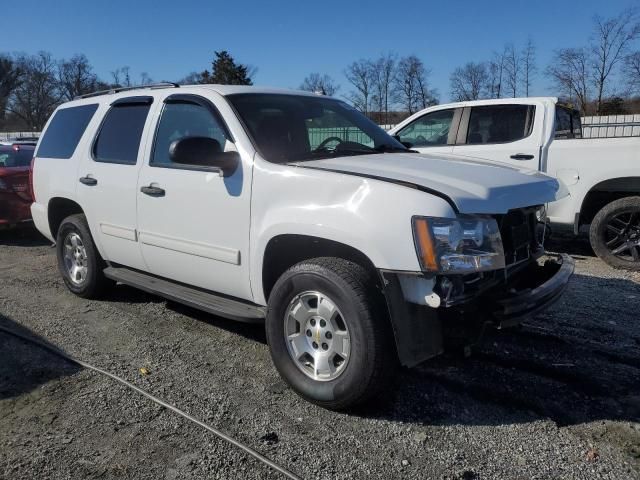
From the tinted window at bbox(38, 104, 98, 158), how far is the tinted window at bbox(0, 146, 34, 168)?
3.78 metres

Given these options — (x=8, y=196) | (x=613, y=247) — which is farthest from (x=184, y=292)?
(x=8, y=196)

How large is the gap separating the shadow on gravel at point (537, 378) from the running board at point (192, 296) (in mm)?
999

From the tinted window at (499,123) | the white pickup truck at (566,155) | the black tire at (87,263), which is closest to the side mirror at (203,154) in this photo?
the black tire at (87,263)

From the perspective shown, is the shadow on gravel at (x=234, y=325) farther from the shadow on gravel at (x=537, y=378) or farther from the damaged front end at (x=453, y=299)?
the damaged front end at (x=453, y=299)

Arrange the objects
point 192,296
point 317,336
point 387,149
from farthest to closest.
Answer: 1. point 387,149
2. point 192,296
3. point 317,336

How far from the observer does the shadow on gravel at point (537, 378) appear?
328 cm

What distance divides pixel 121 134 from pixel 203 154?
1557mm

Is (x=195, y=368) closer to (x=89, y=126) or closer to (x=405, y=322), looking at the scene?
(x=405, y=322)

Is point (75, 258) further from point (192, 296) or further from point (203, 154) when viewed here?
point (203, 154)

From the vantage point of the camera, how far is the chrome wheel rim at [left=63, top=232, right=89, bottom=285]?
5.43 metres

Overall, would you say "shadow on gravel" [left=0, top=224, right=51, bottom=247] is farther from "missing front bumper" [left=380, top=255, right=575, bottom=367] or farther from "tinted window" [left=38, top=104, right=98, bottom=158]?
"missing front bumper" [left=380, top=255, right=575, bottom=367]

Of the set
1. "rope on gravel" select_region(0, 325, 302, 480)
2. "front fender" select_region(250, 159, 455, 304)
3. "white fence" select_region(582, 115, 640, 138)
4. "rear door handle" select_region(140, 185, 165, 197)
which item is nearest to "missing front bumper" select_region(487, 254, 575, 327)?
"front fender" select_region(250, 159, 455, 304)

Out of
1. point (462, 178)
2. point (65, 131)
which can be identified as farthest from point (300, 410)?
point (65, 131)

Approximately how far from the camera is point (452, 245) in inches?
112
